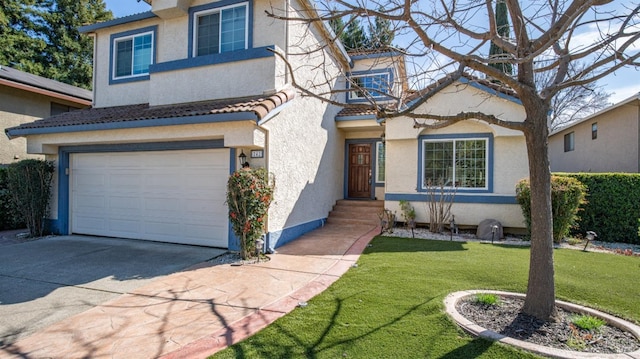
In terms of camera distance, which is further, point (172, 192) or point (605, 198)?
point (605, 198)

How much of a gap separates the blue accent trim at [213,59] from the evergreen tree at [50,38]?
2305 centimetres

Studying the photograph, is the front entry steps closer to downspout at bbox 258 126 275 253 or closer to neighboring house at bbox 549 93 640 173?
downspout at bbox 258 126 275 253

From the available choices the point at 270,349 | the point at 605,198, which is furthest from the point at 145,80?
the point at 605,198

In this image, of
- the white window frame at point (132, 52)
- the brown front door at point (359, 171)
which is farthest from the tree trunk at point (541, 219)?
the white window frame at point (132, 52)

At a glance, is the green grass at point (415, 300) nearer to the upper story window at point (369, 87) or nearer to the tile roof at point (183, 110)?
the upper story window at point (369, 87)

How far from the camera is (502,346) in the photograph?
3.61 m

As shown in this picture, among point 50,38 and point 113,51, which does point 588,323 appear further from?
point 50,38

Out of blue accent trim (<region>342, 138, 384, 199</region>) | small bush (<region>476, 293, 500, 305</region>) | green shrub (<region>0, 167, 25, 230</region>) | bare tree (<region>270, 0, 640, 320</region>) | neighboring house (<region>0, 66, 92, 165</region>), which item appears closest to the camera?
bare tree (<region>270, 0, 640, 320</region>)

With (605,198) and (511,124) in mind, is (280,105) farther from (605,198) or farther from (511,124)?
(605,198)

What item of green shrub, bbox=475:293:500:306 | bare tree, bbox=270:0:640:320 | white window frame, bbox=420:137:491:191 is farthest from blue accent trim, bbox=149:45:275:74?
green shrub, bbox=475:293:500:306

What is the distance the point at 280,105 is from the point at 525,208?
25.8 ft

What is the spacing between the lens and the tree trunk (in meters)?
4.24

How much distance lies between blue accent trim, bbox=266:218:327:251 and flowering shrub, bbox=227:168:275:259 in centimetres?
87

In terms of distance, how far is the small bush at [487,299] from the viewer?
4715 millimetres
